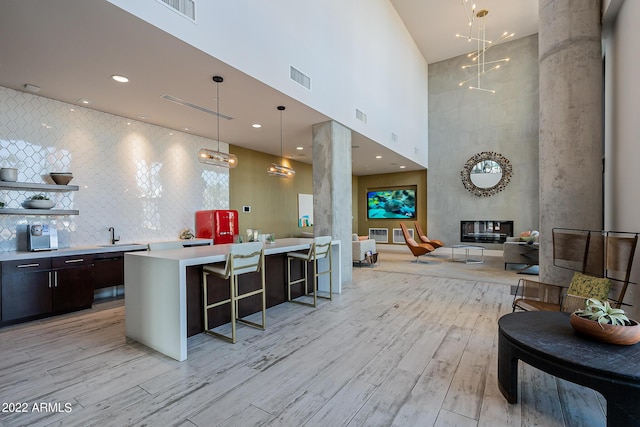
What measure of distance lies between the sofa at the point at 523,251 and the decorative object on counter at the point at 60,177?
28.6ft

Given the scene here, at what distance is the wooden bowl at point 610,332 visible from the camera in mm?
1837

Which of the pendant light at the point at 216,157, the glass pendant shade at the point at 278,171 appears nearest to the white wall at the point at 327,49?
the pendant light at the point at 216,157

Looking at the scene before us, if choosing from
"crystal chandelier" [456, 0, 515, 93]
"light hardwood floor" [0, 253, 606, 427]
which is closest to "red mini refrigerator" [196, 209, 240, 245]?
"light hardwood floor" [0, 253, 606, 427]

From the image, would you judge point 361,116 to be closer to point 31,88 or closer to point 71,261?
point 31,88

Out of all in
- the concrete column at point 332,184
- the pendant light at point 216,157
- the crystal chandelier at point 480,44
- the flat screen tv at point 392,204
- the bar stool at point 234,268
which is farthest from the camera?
the flat screen tv at point 392,204

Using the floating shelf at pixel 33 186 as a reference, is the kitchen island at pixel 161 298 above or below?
below

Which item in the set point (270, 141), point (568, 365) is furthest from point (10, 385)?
point (270, 141)

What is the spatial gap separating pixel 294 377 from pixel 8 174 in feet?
14.8

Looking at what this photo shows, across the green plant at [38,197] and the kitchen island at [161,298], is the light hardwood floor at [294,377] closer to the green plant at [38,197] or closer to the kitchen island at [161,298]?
the kitchen island at [161,298]

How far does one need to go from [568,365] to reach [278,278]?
11.5 feet

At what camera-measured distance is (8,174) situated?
13.0 feet

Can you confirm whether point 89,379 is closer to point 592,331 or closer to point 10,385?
point 10,385

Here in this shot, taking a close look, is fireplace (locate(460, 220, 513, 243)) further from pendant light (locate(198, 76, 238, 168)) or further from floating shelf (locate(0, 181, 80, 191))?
floating shelf (locate(0, 181, 80, 191))

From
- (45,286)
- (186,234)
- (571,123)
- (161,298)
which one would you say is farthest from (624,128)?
(45,286)
